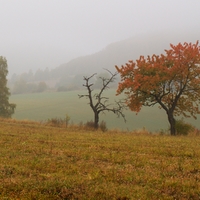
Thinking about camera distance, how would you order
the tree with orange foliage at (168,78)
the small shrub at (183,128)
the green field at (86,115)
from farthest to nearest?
the green field at (86,115)
the small shrub at (183,128)
the tree with orange foliage at (168,78)

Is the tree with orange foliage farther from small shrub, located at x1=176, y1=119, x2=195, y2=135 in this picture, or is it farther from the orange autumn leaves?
small shrub, located at x1=176, y1=119, x2=195, y2=135

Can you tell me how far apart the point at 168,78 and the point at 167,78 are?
195 mm

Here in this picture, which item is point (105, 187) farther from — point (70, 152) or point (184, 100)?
point (184, 100)

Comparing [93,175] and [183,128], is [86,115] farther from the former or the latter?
[93,175]

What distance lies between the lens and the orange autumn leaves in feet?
83.7

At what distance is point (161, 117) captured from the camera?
62094mm

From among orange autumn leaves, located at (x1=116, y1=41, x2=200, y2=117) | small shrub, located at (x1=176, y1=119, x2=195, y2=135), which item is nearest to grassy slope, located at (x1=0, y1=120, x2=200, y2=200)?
orange autumn leaves, located at (x1=116, y1=41, x2=200, y2=117)

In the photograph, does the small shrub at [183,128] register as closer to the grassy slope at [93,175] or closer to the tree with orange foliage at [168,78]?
the tree with orange foliage at [168,78]

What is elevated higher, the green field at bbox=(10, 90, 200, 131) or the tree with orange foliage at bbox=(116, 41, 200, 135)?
the tree with orange foliage at bbox=(116, 41, 200, 135)

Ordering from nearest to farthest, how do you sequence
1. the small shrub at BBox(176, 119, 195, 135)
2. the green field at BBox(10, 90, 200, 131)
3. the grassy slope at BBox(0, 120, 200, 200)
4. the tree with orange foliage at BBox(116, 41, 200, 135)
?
the grassy slope at BBox(0, 120, 200, 200), the tree with orange foliage at BBox(116, 41, 200, 135), the small shrub at BBox(176, 119, 195, 135), the green field at BBox(10, 90, 200, 131)

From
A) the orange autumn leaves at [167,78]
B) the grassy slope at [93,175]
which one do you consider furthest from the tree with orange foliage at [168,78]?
the grassy slope at [93,175]

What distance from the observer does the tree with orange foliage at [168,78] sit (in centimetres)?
2550

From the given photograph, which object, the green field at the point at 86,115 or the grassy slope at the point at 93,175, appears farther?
the green field at the point at 86,115

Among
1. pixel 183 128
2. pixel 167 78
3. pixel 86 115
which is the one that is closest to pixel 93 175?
pixel 167 78
